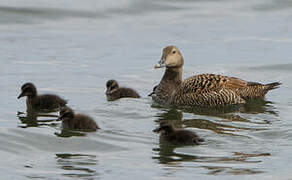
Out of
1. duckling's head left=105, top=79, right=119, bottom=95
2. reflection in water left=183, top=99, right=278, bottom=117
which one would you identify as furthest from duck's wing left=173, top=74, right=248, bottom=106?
duckling's head left=105, top=79, right=119, bottom=95

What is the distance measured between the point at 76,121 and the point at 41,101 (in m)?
1.77

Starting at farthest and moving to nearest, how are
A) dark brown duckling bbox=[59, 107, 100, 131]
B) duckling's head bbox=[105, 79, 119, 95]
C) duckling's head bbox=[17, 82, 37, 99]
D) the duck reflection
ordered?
duckling's head bbox=[105, 79, 119, 95], duckling's head bbox=[17, 82, 37, 99], dark brown duckling bbox=[59, 107, 100, 131], the duck reflection

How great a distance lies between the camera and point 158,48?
20.4 meters

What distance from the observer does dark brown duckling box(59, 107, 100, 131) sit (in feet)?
38.2

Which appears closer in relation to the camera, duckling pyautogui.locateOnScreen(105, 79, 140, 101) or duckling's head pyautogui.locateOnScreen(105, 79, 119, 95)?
duckling pyautogui.locateOnScreen(105, 79, 140, 101)

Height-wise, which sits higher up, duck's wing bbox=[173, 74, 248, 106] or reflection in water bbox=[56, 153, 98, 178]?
duck's wing bbox=[173, 74, 248, 106]

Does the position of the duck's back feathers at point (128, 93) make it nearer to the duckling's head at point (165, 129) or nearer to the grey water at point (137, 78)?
the grey water at point (137, 78)

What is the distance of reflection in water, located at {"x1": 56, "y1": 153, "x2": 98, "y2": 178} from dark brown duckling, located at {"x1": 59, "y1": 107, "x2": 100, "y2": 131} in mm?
1160

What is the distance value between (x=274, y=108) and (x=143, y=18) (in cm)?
1073

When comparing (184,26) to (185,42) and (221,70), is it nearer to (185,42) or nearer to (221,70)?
(185,42)

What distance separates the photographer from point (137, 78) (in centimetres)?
1700

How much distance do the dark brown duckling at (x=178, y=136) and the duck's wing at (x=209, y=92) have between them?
282 centimetres

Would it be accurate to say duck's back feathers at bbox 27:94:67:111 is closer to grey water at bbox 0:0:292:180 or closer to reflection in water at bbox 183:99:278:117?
grey water at bbox 0:0:292:180

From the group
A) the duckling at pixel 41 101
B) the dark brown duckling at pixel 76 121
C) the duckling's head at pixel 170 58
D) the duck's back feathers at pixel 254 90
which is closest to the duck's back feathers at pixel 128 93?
the duckling's head at pixel 170 58
